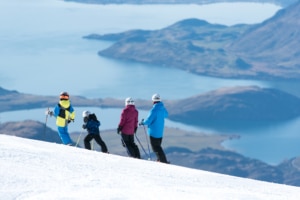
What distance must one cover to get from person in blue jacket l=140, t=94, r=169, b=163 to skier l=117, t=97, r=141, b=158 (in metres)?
0.22

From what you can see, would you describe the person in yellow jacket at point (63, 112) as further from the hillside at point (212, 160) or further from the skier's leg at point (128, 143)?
the hillside at point (212, 160)

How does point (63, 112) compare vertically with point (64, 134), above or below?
above

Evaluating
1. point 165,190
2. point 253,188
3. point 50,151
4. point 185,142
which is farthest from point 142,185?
point 185,142

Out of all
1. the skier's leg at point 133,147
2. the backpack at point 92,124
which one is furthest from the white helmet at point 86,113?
the skier's leg at point 133,147

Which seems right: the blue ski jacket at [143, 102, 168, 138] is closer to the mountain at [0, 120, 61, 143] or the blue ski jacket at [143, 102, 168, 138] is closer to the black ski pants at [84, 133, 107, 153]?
the black ski pants at [84, 133, 107, 153]

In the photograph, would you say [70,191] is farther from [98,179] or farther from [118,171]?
[118,171]

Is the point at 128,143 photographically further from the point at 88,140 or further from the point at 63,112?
the point at 63,112

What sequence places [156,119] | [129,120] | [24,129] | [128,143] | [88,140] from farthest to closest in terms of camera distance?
1. [24,129]
2. [88,140]
3. [128,143]
4. [129,120]
5. [156,119]

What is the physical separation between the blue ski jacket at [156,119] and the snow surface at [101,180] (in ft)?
4.18

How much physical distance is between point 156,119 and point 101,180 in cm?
453

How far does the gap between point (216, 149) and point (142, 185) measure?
18997cm

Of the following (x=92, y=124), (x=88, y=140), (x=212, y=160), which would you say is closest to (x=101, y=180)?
(x=92, y=124)

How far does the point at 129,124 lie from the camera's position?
15.0m

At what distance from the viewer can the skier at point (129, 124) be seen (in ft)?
48.5
